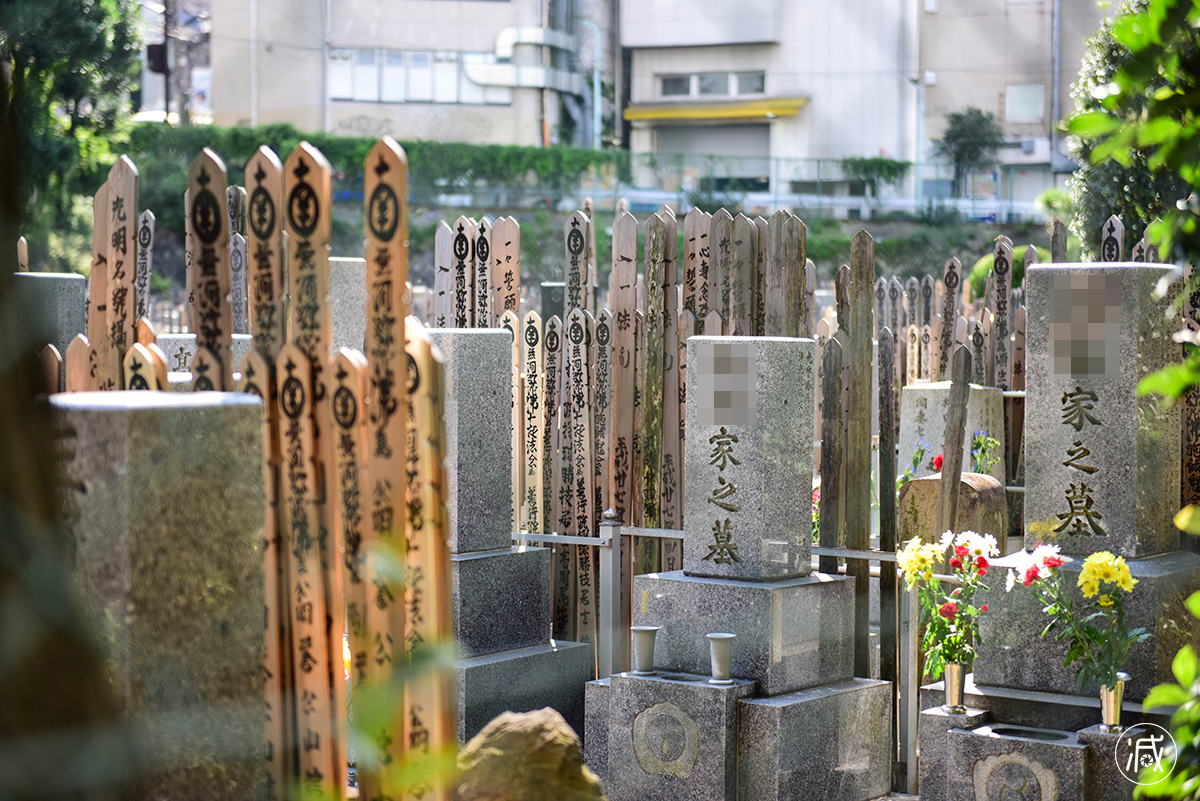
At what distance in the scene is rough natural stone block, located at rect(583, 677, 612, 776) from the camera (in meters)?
5.23

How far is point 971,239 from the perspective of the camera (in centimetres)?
3038

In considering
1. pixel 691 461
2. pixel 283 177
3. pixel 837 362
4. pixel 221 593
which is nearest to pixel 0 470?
pixel 221 593

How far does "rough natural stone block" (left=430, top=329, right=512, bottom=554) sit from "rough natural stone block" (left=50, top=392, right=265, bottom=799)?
3075 mm

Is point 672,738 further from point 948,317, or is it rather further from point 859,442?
point 948,317

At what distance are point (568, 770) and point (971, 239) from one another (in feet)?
94.1

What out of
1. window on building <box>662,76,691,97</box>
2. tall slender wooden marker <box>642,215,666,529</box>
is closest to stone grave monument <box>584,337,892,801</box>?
tall slender wooden marker <box>642,215,666,529</box>

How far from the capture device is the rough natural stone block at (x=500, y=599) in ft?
18.3

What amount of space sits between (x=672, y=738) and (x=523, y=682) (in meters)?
1.01

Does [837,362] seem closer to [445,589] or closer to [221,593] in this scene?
[445,589]

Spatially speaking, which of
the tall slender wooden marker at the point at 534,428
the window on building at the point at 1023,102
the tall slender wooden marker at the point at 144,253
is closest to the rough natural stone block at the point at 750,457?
the tall slender wooden marker at the point at 534,428

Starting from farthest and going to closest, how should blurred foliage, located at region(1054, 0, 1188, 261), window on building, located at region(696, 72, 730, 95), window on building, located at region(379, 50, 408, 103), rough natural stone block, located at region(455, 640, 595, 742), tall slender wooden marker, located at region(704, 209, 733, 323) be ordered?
window on building, located at region(696, 72, 730, 95), window on building, located at region(379, 50, 408, 103), blurred foliage, located at region(1054, 0, 1188, 261), tall slender wooden marker, located at region(704, 209, 733, 323), rough natural stone block, located at region(455, 640, 595, 742)

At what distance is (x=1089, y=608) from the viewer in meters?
4.59

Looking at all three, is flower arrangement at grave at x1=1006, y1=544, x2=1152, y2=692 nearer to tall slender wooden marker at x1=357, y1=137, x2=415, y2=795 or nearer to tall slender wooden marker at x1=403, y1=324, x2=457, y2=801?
tall slender wooden marker at x1=403, y1=324, x2=457, y2=801

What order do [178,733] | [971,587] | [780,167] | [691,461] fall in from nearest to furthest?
[178,733] < [971,587] < [691,461] < [780,167]
